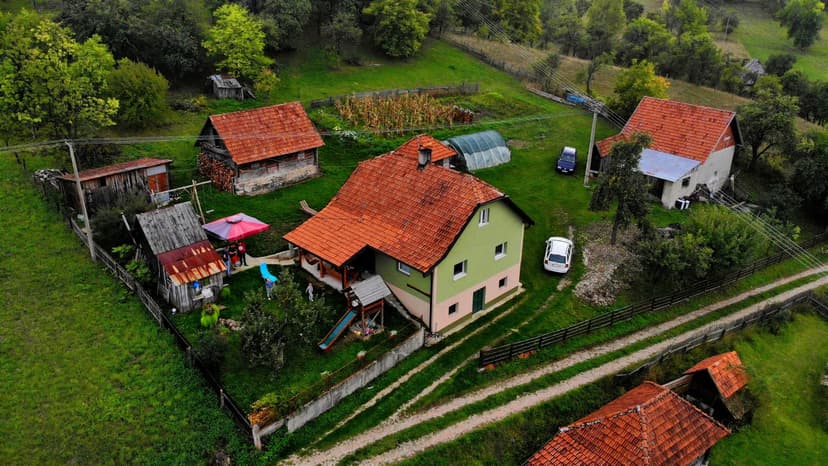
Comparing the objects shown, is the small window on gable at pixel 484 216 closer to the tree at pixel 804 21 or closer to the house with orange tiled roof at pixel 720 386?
the house with orange tiled roof at pixel 720 386

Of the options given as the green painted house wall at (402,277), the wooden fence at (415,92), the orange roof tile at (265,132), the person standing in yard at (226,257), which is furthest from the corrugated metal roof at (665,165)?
the person standing in yard at (226,257)

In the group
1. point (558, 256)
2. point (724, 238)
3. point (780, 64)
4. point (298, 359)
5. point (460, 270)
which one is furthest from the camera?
point (780, 64)

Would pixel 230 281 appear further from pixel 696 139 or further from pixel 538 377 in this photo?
pixel 696 139

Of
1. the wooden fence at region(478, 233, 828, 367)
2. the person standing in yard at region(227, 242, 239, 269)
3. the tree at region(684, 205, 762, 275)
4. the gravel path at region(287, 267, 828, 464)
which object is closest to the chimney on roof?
the wooden fence at region(478, 233, 828, 367)

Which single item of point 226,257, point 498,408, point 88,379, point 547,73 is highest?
point 547,73

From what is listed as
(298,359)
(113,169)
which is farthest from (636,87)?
(113,169)

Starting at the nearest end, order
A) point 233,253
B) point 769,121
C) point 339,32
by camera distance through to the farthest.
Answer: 1. point 233,253
2. point 769,121
3. point 339,32

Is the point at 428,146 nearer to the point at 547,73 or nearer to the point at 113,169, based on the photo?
the point at 113,169
